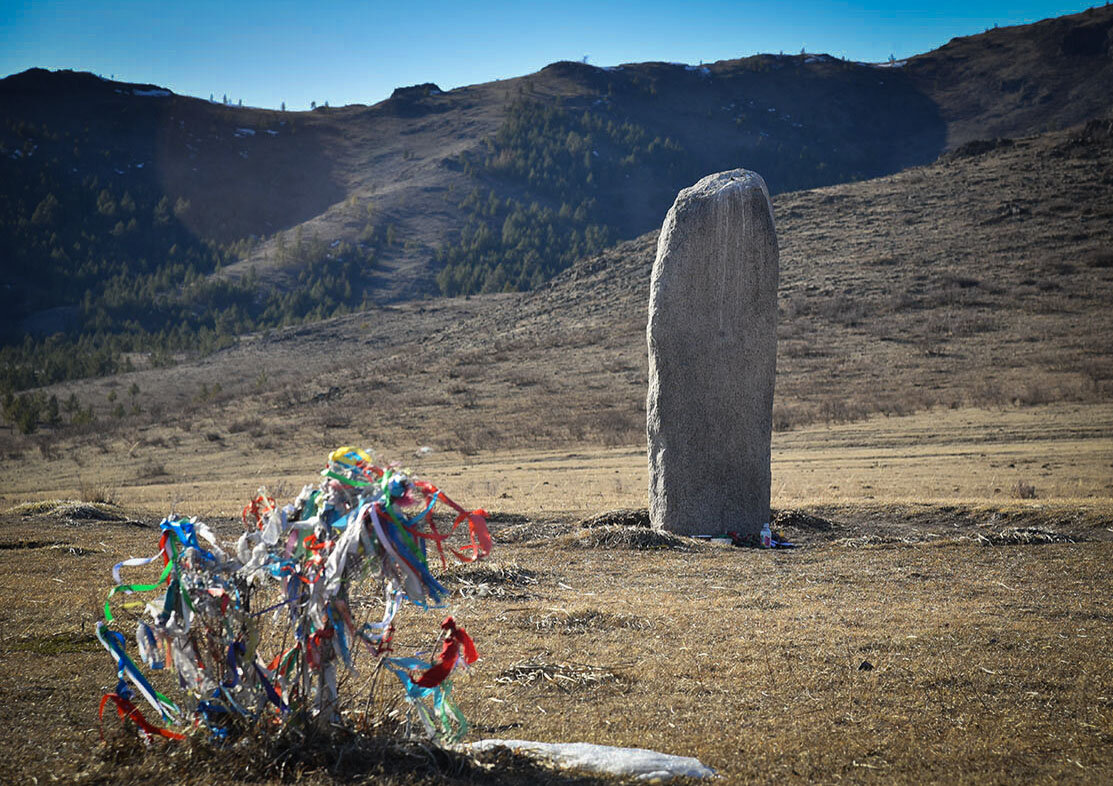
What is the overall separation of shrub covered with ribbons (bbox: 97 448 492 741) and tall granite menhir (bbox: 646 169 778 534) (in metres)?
8.69

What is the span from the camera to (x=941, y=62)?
176 meters

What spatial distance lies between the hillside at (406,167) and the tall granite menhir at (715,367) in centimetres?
5959

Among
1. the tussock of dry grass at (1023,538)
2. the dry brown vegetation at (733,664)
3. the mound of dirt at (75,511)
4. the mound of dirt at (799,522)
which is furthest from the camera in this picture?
the mound of dirt at (75,511)

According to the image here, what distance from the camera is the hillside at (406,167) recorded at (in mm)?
92875

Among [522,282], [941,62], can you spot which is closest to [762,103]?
[941,62]

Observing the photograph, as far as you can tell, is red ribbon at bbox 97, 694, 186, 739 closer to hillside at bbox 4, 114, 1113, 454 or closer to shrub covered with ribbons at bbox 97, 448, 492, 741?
shrub covered with ribbons at bbox 97, 448, 492, 741

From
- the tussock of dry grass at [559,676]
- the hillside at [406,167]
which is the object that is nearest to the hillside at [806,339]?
the hillside at [406,167]

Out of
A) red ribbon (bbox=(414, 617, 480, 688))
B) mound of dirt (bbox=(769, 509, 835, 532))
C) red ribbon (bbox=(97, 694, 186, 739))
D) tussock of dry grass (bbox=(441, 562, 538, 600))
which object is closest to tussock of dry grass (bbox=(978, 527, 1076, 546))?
mound of dirt (bbox=(769, 509, 835, 532))

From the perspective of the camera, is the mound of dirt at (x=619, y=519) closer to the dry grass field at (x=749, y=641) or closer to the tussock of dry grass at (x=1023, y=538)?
the dry grass field at (x=749, y=641)

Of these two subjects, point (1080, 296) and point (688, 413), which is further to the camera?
point (1080, 296)

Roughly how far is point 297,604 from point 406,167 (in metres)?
133

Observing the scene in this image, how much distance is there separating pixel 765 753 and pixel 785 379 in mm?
31856

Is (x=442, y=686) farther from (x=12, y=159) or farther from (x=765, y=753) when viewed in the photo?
(x=12, y=159)

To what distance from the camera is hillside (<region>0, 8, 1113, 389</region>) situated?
92875 mm
